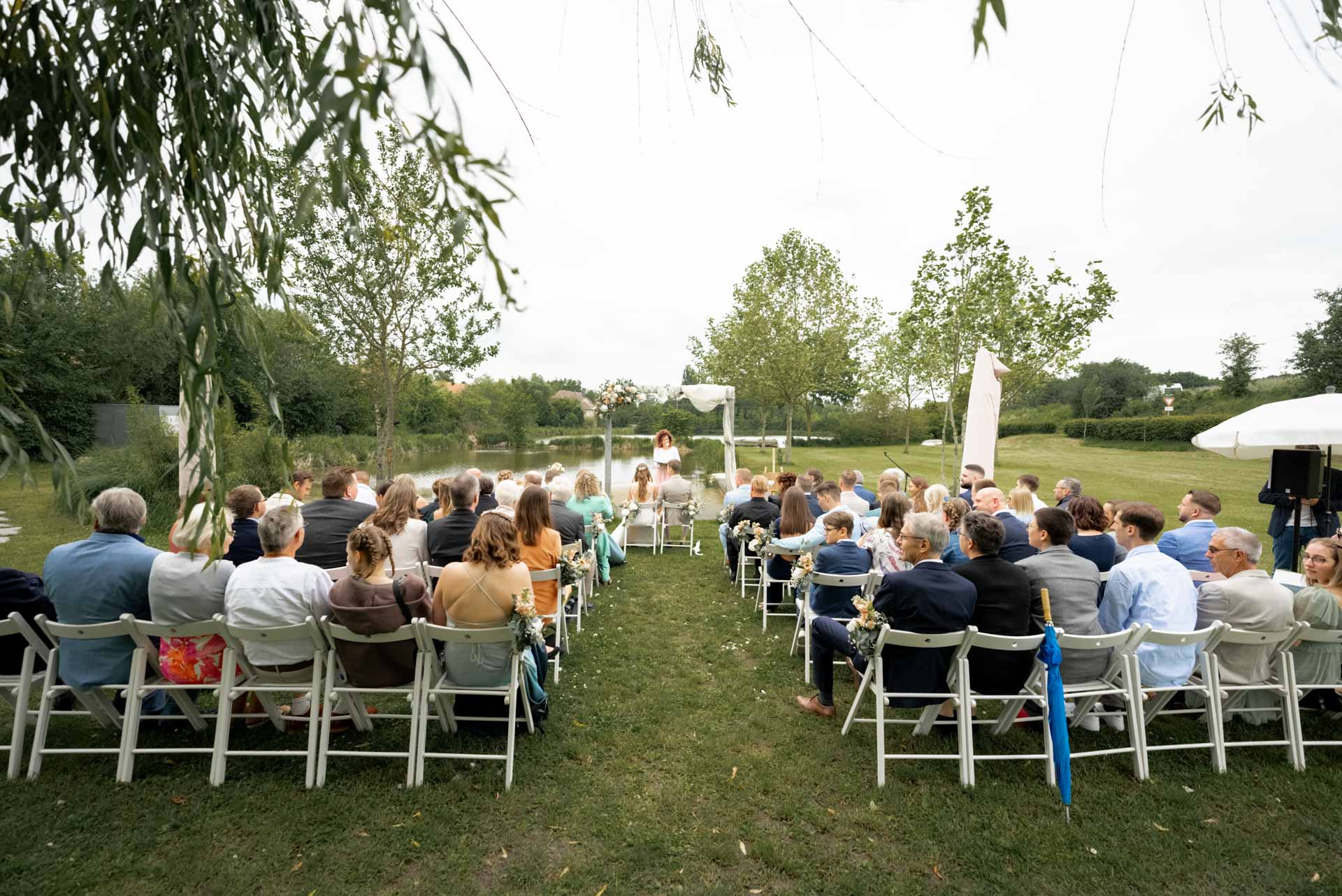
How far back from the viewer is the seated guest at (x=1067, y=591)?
3521 millimetres

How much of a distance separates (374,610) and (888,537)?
3549 millimetres

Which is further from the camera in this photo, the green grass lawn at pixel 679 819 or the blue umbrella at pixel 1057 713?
the blue umbrella at pixel 1057 713

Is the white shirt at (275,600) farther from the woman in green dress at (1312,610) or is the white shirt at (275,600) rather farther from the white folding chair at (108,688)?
the woman in green dress at (1312,610)

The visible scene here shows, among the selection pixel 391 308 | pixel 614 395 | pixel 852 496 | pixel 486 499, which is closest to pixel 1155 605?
pixel 852 496

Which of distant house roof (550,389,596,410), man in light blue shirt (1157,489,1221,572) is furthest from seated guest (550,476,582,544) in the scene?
distant house roof (550,389,596,410)

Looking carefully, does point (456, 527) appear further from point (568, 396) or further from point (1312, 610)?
point (568, 396)

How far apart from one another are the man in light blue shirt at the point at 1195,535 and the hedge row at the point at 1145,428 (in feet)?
106

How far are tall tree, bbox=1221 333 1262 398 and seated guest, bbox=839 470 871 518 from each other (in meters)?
43.8

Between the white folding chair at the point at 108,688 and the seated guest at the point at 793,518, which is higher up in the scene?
the seated guest at the point at 793,518

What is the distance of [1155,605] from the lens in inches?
143

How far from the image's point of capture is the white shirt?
3.25m

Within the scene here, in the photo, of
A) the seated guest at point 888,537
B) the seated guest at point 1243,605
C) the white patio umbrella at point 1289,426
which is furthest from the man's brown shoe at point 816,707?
the white patio umbrella at point 1289,426

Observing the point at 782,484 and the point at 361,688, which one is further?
the point at 782,484

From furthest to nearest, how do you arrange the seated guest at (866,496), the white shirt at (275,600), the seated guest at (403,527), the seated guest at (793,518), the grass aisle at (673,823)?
the seated guest at (866,496), the seated guest at (793,518), the seated guest at (403,527), the white shirt at (275,600), the grass aisle at (673,823)
